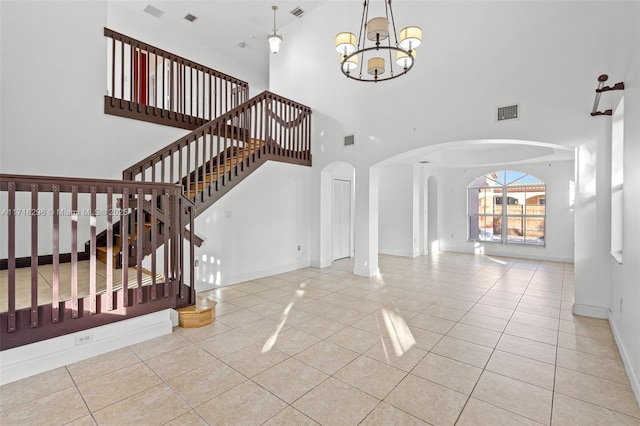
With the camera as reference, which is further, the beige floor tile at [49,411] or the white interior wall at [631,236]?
the white interior wall at [631,236]

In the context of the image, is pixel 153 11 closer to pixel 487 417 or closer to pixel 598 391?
pixel 487 417

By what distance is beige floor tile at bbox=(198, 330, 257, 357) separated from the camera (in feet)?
9.91

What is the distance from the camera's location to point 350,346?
313cm

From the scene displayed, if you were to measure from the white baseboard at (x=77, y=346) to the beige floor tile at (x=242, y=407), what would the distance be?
1448mm

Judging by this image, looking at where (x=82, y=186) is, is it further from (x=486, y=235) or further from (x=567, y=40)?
(x=486, y=235)

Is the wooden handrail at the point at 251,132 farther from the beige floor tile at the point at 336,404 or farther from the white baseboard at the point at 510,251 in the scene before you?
the white baseboard at the point at 510,251

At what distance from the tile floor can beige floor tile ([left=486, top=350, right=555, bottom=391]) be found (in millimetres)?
17

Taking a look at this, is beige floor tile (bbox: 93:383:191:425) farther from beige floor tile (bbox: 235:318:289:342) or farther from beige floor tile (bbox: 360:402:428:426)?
beige floor tile (bbox: 360:402:428:426)

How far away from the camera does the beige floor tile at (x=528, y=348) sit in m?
2.92

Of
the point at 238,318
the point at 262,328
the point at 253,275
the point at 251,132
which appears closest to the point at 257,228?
the point at 253,275

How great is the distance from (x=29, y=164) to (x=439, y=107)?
6.40 meters

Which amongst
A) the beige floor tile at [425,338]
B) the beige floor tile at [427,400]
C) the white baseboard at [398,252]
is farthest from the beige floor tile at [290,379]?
the white baseboard at [398,252]

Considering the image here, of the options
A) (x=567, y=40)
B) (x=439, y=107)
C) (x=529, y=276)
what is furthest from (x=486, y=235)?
(x=567, y=40)

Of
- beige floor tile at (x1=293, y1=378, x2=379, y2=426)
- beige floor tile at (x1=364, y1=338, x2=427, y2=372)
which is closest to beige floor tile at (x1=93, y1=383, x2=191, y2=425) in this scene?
beige floor tile at (x1=293, y1=378, x2=379, y2=426)
